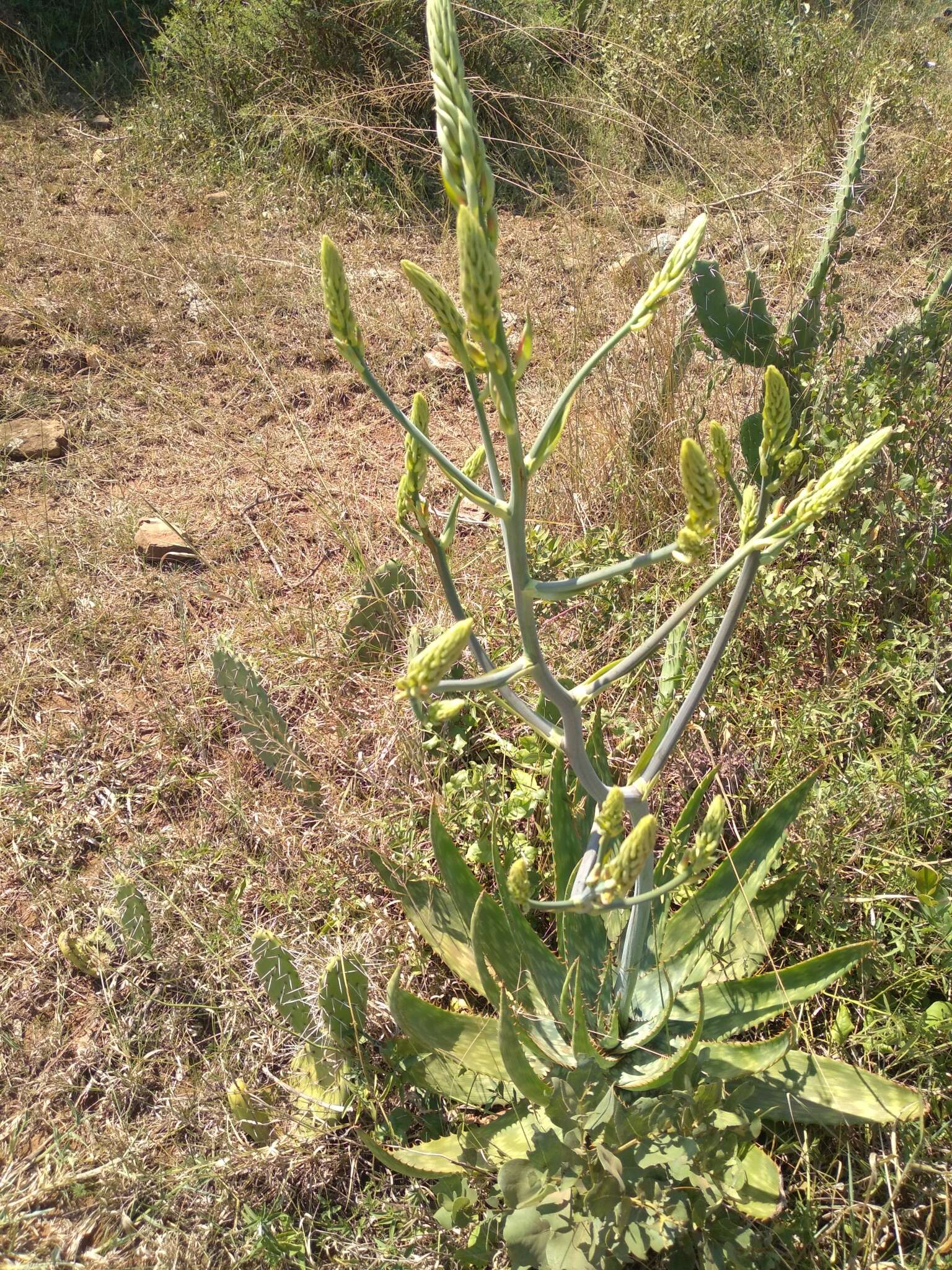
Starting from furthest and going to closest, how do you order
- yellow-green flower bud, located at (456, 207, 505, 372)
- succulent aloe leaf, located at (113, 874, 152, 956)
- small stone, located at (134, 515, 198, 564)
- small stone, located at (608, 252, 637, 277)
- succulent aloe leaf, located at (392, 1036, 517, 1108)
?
small stone, located at (608, 252, 637, 277) < small stone, located at (134, 515, 198, 564) < succulent aloe leaf, located at (113, 874, 152, 956) < succulent aloe leaf, located at (392, 1036, 517, 1108) < yellow-green flower bud, located at (456, 207, 505, 372)

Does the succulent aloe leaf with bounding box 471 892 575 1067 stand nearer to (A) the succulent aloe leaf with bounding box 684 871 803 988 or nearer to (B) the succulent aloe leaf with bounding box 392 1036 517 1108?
(B) the succulent aloe leaf with bounding box 392 1036 517 1108

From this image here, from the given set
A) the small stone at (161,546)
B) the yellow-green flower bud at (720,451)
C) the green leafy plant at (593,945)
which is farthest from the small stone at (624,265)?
the yellow-green flower bud at (720,451)

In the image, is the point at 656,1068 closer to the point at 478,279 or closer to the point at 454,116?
the point at 478,279

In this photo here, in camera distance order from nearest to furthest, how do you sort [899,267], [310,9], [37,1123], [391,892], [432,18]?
[432,18] < [37,1123] < [391,892] < [899,267] < [310,9]

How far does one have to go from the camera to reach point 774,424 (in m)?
1.12

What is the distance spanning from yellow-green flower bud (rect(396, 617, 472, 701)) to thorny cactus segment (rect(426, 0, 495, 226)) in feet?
1.38

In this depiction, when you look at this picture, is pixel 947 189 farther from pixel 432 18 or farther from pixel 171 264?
pixel 432 18

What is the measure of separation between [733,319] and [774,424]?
158 cm

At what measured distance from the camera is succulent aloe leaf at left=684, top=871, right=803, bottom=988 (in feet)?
5.54

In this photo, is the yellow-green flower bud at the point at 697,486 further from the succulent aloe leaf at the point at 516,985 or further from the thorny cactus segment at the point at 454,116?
the succulent aloe leaf at the point at 516,985

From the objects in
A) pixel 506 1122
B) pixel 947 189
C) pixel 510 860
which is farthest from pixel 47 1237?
pixel 947 189

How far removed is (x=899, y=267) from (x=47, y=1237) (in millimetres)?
4670

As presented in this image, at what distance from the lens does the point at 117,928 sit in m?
2.07

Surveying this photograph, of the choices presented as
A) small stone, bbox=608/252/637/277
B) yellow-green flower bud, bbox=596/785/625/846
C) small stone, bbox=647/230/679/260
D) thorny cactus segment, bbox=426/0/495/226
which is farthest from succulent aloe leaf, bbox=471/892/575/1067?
small stone, bbox=647/230/679/260
